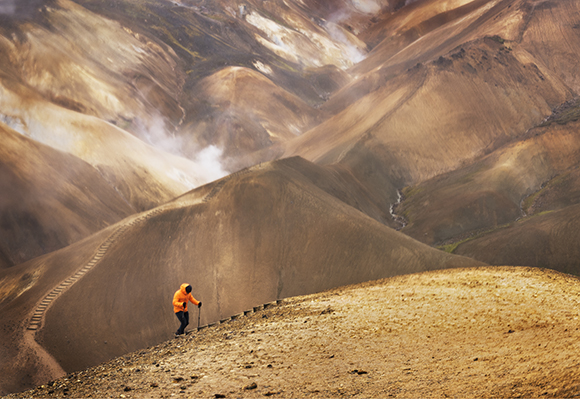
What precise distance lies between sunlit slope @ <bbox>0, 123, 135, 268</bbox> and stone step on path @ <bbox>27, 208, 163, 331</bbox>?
51.1 feet

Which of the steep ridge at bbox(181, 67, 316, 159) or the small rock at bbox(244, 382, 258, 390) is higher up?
the steep ridge at bbox(181, 67, 316, 159)

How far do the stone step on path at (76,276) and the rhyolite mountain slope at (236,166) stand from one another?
11cm

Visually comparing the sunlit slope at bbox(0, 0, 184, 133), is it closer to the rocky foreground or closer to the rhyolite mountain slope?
the rhyolite mountain slope

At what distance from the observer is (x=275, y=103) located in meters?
118

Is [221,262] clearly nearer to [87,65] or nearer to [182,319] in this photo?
[182,319]

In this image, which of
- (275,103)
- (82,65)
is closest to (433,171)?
(275,103)

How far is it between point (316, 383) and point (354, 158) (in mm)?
56464

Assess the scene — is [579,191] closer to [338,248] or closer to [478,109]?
[478,109]

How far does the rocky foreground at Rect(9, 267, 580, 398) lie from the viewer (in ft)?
36.2

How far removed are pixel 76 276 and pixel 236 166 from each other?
6053 cm

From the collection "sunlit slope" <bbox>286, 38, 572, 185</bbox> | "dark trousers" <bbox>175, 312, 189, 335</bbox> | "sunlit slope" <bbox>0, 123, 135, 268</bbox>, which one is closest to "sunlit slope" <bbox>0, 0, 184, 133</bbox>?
"sunlit slope" <bbox>0, 123, 135, 268</bbox>

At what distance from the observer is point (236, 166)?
91312mm

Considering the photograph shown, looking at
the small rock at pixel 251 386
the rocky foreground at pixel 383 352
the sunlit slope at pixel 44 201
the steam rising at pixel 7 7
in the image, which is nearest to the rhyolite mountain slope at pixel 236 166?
Answer: the sunlit slope at pixel 44 201

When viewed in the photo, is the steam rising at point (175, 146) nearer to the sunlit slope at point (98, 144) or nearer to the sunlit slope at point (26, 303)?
the sunlit slope at point (98, 144)
